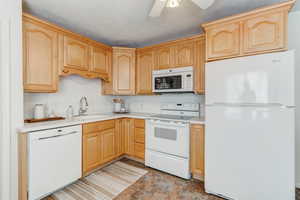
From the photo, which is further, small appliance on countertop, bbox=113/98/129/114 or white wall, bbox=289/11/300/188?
small appliance on countertop, bbox=113/98/129/114

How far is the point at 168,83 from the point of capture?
8.59ft

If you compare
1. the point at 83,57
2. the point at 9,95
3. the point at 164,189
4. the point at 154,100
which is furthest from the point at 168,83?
the point at 9,95

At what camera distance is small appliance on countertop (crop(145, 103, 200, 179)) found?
218 cm

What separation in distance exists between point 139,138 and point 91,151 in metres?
0.88

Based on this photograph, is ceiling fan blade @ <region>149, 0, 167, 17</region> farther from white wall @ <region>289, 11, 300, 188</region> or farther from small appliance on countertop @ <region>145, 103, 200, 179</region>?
white wall @ <region>289, 11, 300, 188</region>

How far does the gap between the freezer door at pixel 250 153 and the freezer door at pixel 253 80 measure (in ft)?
0.39

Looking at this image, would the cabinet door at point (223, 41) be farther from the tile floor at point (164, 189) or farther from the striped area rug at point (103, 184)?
the striped area rug at point (103, 184)

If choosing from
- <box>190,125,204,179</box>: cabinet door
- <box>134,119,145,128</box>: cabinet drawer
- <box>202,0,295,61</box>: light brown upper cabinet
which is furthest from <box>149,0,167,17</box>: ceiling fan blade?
<box>134,119,145,128</box>: cabinet drawer

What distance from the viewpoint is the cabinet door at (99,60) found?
8.60 ft

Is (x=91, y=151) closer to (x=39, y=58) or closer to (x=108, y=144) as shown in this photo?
(x=108, y=144)

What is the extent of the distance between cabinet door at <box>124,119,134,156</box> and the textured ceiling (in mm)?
1676

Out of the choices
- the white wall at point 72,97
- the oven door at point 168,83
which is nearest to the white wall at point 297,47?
the oven door at point 168,83

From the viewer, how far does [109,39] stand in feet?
9.14

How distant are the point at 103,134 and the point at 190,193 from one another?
1.60 metres
